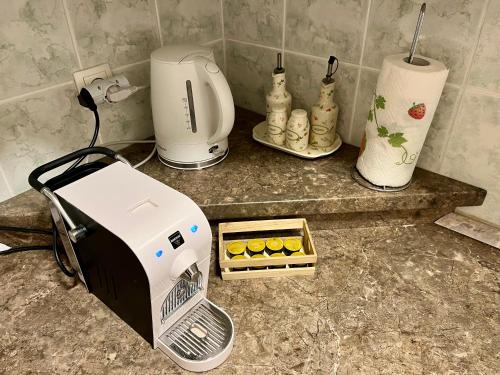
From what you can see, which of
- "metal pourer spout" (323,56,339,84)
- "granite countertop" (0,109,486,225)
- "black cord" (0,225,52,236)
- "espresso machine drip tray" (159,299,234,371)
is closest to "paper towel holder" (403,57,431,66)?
"metal pourer spout" (323,56,339,84)

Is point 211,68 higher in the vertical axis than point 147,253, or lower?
higher

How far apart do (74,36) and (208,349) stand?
0.70 meters

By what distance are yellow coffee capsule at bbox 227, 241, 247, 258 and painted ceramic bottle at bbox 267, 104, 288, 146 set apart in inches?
13.1

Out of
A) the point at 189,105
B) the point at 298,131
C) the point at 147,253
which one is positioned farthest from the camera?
the point at 298,131

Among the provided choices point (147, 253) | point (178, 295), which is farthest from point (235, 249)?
point (147, 253)

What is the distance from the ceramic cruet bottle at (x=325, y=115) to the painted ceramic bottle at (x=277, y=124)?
7 centimetres

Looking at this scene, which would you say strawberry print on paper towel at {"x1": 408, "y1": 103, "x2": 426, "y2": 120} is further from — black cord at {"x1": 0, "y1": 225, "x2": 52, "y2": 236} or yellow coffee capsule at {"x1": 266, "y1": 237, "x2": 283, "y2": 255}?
black cord at {"x1": 0, "y1": 225, "x2": 52, "y2": 236}

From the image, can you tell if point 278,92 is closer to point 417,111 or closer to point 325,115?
point 325,115

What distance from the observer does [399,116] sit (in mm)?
783

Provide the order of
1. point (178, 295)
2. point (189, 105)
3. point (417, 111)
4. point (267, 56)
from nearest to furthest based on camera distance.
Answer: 1. point (178, 295)
2. point (417, 111)
3. point (189, 105)
4. point (267, 56)

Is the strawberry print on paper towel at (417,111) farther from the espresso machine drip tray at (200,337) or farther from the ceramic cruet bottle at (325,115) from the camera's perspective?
the espresso machine drip tray at (200,337)

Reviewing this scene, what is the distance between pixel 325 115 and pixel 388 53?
7.6 inches

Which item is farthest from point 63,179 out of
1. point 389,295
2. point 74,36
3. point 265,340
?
point 389,295

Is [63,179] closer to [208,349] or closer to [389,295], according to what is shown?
[208,349]
